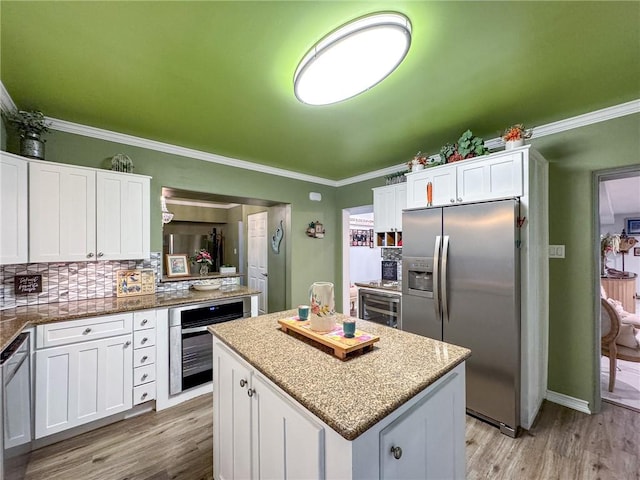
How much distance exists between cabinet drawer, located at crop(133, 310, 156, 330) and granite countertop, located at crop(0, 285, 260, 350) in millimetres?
57

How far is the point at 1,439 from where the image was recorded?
4.39 feet

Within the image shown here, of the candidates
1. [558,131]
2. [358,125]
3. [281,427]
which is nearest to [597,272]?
[558,131]

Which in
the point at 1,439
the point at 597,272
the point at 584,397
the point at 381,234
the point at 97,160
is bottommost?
the point at 584,397

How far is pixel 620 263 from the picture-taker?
21.7 ft

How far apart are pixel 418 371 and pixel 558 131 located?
2.65m

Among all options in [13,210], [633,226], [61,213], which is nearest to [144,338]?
[61,213]

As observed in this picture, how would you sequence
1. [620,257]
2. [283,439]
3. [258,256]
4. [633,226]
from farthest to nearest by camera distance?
[620,257] < [633,226] < [258,256] < [283,439]

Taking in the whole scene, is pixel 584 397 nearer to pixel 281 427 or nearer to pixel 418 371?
pixel 418 371

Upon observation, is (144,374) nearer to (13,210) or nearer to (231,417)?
(231,417)

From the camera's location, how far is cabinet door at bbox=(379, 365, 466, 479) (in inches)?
35.1

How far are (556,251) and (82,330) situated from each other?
4016 mm

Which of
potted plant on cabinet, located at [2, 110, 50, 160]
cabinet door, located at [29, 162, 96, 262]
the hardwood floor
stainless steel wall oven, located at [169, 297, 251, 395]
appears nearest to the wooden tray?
the hardwood floor

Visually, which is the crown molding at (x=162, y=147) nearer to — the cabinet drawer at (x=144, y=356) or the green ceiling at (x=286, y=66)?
the green ceiling at (x=286, y=66)

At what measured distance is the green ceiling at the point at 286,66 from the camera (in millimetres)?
1244
